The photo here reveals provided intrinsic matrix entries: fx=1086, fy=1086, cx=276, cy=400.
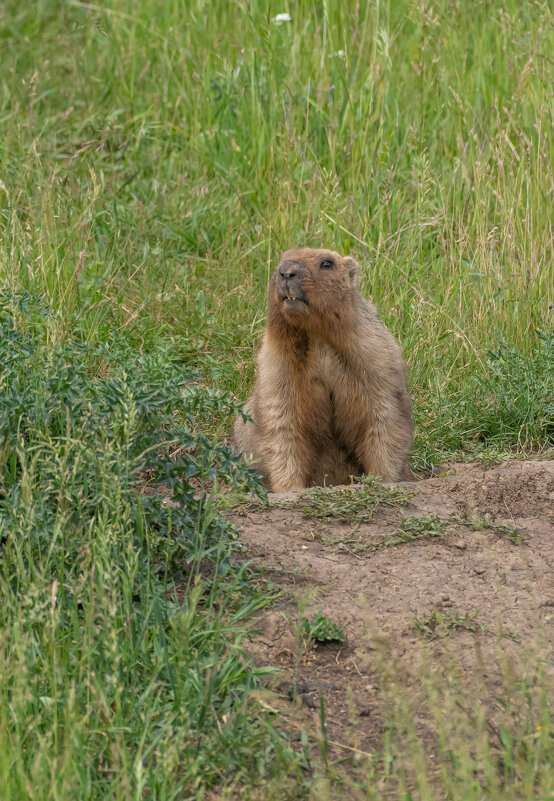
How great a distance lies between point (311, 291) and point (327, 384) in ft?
1.74

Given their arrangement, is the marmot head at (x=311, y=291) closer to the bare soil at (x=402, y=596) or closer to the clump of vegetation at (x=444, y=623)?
the bare soil at (x=402, y=596)

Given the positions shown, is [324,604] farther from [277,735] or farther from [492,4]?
[492,4]

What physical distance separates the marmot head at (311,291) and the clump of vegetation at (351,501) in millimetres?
964

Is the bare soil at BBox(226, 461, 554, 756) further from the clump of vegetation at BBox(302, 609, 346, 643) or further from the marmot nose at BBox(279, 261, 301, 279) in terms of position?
the marmot nose at BBox(279, 261, 301, 279)

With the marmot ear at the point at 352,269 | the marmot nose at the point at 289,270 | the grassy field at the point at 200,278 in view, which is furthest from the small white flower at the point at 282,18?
the marmot nose at the point at 289,270

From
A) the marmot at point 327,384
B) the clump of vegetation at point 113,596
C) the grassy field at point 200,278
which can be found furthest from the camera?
the marmot at point 327,384

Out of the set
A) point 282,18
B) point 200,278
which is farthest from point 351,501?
point 282,18

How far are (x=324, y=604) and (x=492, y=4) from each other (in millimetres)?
6111

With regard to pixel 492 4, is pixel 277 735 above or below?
below

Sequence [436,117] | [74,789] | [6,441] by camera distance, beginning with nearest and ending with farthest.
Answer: [74,789]
[6,441]
[436,117]

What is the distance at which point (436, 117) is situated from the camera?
7.95m

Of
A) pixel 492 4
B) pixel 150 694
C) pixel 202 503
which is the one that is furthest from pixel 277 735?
pixel 492 4

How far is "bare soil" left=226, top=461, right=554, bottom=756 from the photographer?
3373 millimetres

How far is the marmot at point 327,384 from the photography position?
5.50m
